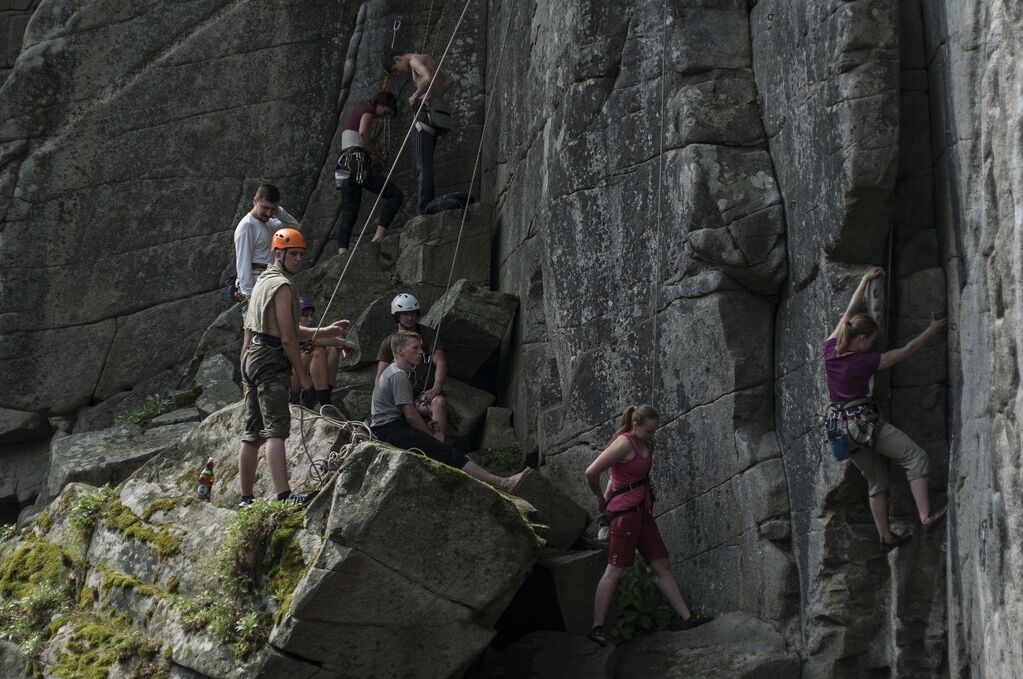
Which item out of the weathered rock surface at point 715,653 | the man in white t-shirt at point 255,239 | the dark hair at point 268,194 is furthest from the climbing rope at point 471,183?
the weathered rock surface at point 715,653

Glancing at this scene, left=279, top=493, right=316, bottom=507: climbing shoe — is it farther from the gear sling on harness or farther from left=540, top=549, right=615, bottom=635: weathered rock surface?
the gear sling on harness

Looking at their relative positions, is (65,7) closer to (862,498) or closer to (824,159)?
(824,159)

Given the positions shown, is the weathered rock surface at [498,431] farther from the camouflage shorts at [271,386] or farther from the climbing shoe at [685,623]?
the camouflage shorts at [271,386]

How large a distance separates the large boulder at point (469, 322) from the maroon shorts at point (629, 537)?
3775 millimetres

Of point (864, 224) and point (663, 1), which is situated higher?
point (663, 1)

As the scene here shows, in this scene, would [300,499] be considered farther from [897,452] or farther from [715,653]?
[897,452]

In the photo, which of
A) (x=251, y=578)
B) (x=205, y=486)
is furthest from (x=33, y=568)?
(x=251, y=578)

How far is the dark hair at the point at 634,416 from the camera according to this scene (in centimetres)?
1131

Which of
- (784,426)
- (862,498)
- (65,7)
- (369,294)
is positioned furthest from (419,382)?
(65,7)

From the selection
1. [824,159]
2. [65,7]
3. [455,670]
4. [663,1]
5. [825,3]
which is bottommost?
[455,670]

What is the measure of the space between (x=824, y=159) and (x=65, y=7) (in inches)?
433

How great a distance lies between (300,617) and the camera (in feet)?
30.8

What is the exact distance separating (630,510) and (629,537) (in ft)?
0.71

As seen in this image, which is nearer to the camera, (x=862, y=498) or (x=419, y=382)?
(x=862, y=498)
